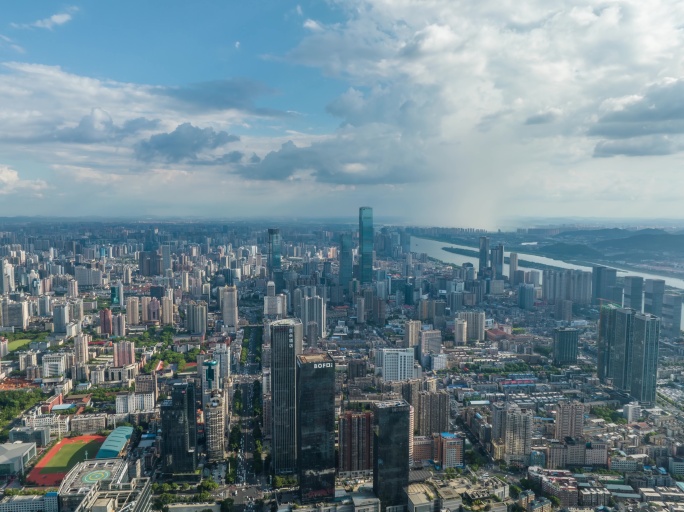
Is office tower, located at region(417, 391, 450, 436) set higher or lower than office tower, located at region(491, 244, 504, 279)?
lower

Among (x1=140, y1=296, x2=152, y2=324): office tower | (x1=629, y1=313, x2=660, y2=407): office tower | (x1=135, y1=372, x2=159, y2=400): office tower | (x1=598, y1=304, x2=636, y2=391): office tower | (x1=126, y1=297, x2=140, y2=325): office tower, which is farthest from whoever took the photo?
(x1=140, y1=296, x2=152, y2=324): office tower

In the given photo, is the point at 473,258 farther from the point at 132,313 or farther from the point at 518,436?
the point at 518,436

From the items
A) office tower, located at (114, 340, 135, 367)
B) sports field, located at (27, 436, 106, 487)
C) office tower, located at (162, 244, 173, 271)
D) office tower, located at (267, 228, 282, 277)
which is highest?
office tower, located at (267, 228, 282, 277)

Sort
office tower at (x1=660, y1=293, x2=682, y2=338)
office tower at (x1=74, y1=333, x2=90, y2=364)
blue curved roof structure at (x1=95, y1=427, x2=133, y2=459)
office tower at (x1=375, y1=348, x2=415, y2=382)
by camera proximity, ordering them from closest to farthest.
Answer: blue curved roof structure at (x1=95, y1=427, x2=133, y2=459) < office tower at (x1=375, y1=348, x2=415, y2=382) < office tower at (x1=74, y1=333, x2=90, y2=364) < office tower at (x1=660, y1=293, x2=682, y2=338)

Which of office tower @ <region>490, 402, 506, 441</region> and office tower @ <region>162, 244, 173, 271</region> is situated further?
office tower @ <region>162, 244, 173, 271</region>

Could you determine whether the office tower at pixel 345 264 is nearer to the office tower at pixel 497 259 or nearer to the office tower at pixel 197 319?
the office tower at pixel 497 259

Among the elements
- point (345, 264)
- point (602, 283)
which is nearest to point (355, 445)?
point (602, 283)

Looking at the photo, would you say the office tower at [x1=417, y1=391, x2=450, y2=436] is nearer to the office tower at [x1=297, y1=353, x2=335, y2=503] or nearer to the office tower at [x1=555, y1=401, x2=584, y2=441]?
the office tower at [x1=555, y1=401, x2=584, y2=441]

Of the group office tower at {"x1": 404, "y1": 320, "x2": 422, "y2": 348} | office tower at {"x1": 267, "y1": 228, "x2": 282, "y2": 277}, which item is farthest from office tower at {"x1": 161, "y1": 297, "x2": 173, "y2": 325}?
office tower at {"x1": 404, "y1": 320, "x2": 422, "y2": 348}

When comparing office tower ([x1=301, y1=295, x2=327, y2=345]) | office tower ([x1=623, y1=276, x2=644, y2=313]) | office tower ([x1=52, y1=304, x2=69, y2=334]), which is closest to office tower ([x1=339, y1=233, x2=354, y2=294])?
office tower ([x1=301, y1=295, x2=327, y2=345])
